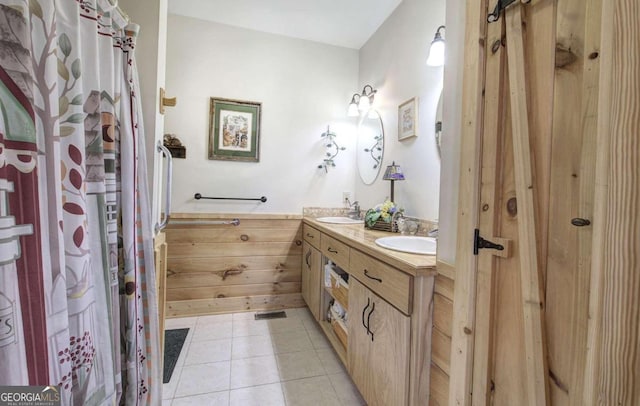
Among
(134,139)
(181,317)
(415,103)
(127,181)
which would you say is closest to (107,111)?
(134,139)

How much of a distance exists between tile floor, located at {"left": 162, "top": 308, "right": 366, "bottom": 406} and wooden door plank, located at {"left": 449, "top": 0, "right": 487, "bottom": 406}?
844 mm

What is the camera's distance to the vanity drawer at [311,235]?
210 cm

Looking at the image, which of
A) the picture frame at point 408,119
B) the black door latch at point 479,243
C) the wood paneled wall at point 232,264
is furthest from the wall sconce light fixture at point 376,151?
the black door latch at point 479,243

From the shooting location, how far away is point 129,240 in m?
0.91

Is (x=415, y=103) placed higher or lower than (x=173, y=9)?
lower

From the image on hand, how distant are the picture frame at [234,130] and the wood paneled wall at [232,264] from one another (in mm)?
594

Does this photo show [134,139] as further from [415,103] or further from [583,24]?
[415,103]

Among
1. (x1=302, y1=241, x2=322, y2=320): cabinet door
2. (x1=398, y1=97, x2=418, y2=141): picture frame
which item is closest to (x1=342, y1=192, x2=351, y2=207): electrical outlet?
(x1=302, y1=241, x2=322, y2=320): cabinet door

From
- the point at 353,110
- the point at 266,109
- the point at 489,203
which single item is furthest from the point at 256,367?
the point at 353,110

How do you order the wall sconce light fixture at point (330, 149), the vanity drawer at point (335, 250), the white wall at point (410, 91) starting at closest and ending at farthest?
the vanity drawer at point (335, 250) → the white wall at point (410, 91) → the wall sconce light fixture at point (330, 149)

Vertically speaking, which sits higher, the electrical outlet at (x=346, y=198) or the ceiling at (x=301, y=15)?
the ceiling at (x=301, y=15)

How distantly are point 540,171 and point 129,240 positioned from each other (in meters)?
1.31

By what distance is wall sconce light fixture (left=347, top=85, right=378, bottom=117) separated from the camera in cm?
243

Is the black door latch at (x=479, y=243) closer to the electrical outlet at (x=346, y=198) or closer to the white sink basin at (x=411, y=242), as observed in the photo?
the white sink basin at (x=411, y=242)
